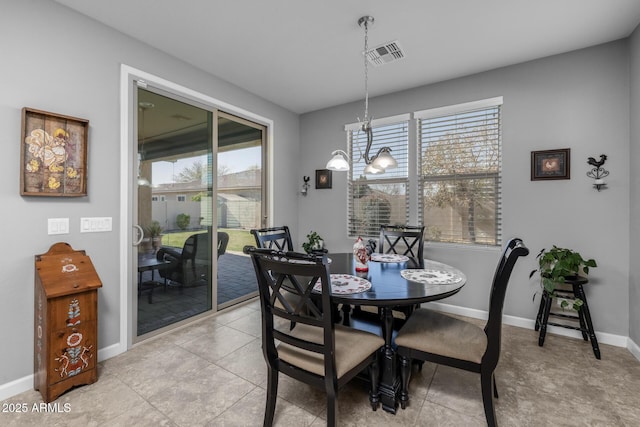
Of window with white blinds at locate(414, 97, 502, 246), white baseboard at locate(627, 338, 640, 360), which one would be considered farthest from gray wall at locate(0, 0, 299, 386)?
white baseboard at locate(627, 338, 640, 360)

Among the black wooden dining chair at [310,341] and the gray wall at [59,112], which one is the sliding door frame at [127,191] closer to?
the gray wall at [59,112]

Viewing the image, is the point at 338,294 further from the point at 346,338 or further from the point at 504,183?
the point at 504,183

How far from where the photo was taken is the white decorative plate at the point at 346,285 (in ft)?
5.72

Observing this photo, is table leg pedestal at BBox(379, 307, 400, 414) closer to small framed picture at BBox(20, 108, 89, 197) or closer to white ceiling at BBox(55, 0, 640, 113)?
white ceiling at BBox(55, 0, 640, 113)

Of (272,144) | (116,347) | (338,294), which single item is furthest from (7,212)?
(272,144)

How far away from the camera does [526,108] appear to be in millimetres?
2998

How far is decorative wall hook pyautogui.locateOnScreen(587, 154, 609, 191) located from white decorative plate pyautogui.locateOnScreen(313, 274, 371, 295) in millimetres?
2504

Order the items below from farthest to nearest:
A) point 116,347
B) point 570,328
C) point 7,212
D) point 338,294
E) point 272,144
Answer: point 272,144 → point 570,328 → point 116,347 → point 7,212 → point 338,294

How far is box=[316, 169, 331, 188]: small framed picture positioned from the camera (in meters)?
4.34

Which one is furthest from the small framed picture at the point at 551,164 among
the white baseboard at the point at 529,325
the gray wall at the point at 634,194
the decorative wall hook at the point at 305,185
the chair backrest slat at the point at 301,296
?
the decorative wall hook at the point at 305,185

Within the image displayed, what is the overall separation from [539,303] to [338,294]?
256cm

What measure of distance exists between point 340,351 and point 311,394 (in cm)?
64

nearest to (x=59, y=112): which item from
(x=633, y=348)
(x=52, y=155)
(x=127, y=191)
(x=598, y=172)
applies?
(x=52, y=155)

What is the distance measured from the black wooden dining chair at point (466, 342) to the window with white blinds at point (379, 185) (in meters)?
2.08
